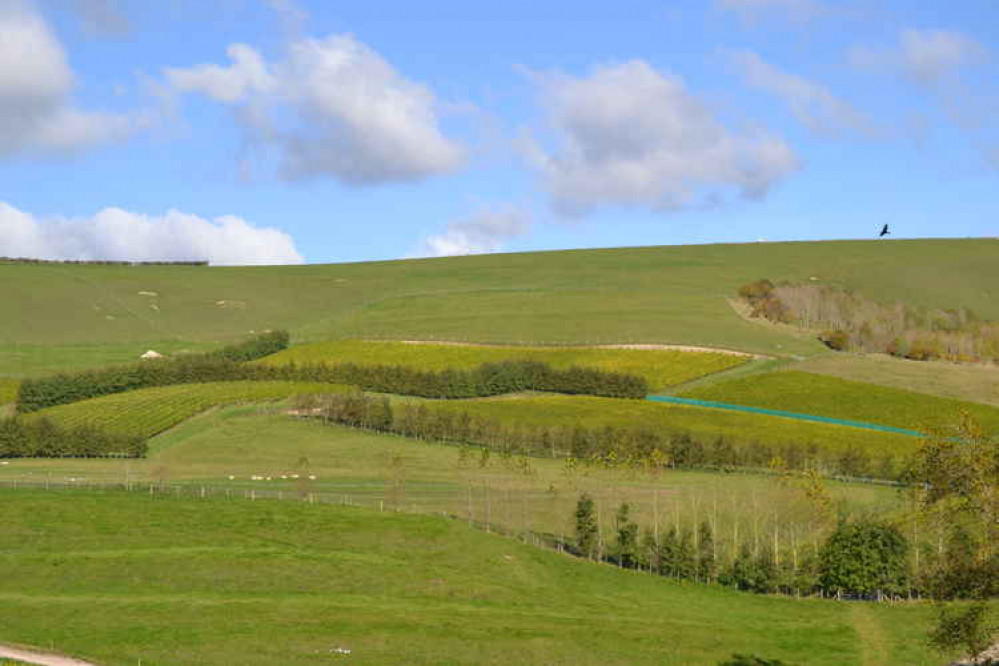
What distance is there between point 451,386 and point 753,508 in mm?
66981

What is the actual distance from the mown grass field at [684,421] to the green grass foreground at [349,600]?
47315 millimetres

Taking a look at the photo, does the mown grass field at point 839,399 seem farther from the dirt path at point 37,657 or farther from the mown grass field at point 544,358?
the dirt path at point 37,657

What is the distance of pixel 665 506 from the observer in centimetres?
10200

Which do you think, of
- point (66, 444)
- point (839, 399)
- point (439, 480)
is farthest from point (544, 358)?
point (66, 444)

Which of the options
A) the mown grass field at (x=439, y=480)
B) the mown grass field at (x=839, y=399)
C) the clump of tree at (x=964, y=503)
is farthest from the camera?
the mown grass field at (x=839, y=399)

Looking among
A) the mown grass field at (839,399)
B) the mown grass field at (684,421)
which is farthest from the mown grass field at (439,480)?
Result: the mown grass field at (839,399)

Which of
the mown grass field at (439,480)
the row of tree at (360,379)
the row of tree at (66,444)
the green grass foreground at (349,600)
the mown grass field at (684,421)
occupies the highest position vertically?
the row of tree at (360,379)

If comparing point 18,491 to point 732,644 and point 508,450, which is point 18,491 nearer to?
point 508,450

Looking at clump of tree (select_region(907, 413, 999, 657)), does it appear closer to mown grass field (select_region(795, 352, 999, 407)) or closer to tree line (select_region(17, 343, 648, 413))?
tree line (select_region(17, 343, 648, 413))

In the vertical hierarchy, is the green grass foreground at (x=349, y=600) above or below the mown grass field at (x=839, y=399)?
below

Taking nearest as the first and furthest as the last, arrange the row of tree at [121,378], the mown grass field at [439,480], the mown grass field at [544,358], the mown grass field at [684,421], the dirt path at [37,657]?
the dirt path at [37,657] → the mown grass field at [439,480] → the mown grass field at [684,421] → the row of tree at [121,378] → the mown grass field at [544,358]

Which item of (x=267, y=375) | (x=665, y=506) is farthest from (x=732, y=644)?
(x=267, y=375)

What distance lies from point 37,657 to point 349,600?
20.7 meters

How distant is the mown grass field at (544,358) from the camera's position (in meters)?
174
